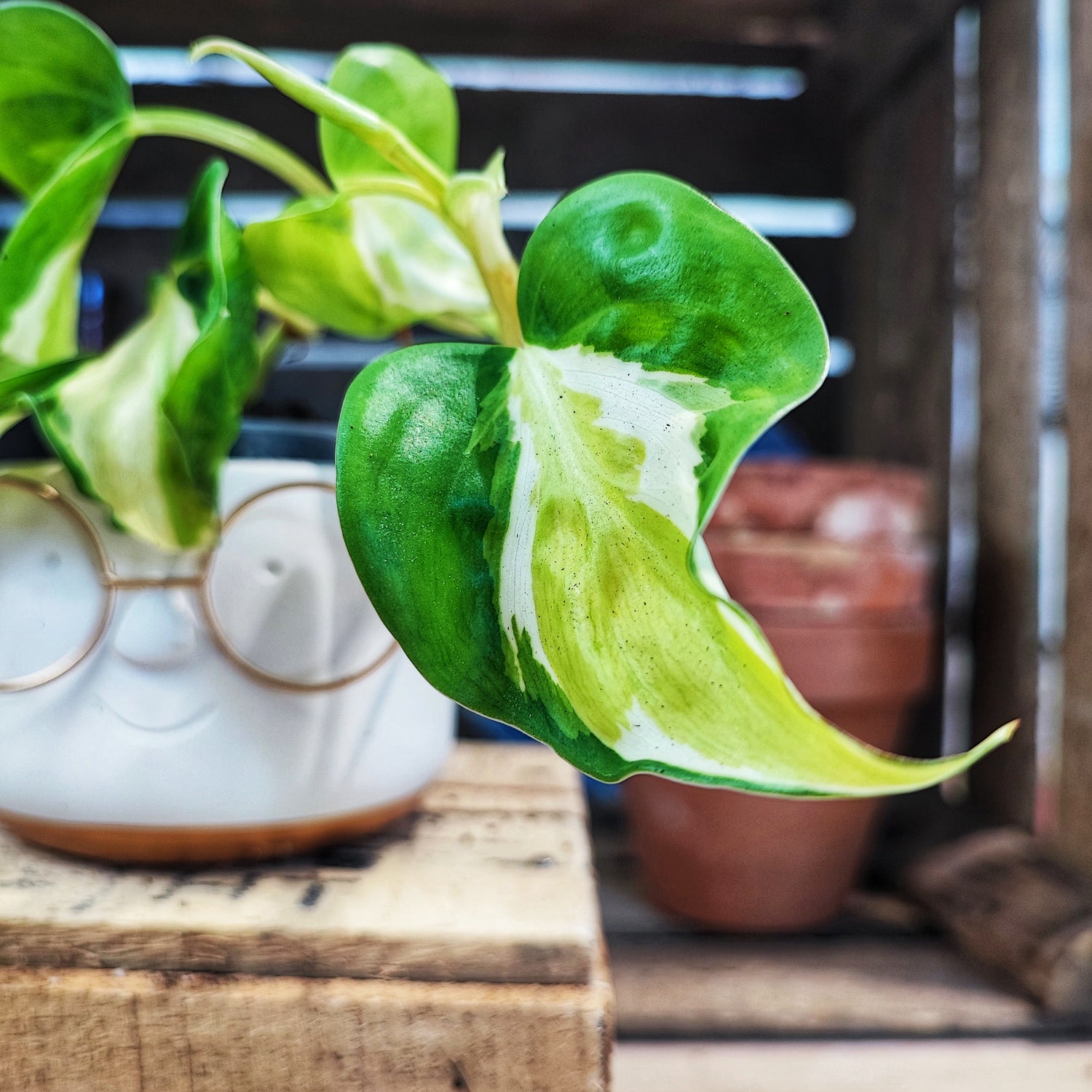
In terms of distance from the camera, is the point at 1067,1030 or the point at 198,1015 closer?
the point at 198,1015

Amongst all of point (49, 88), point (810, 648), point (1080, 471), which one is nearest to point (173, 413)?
point (49, 88)

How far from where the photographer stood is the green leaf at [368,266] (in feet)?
1.01

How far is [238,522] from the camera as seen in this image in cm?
32

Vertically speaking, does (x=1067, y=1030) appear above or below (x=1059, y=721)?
below

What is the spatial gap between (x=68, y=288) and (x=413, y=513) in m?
0.24

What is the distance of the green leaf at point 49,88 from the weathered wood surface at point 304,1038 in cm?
31

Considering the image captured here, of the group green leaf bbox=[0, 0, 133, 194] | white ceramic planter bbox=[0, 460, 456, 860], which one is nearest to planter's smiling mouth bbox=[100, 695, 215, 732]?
white ceramic planter bbox=[0, 460, 456, 860]

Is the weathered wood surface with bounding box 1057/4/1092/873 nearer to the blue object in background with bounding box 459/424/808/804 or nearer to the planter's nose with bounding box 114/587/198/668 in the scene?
the blue object in background with bounding box 459/424/808/804

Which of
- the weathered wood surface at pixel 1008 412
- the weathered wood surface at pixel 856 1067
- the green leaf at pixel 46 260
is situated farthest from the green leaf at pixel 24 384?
the weathered wood surface at pixel 1008 412

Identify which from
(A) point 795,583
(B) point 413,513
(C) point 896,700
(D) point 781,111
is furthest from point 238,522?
(D) point 781,111

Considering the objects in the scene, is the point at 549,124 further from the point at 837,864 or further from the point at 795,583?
the point at 837,864

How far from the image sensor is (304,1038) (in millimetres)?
288

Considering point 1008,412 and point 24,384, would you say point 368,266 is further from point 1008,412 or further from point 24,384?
point 1008,412

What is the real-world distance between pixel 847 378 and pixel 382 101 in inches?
31.1
